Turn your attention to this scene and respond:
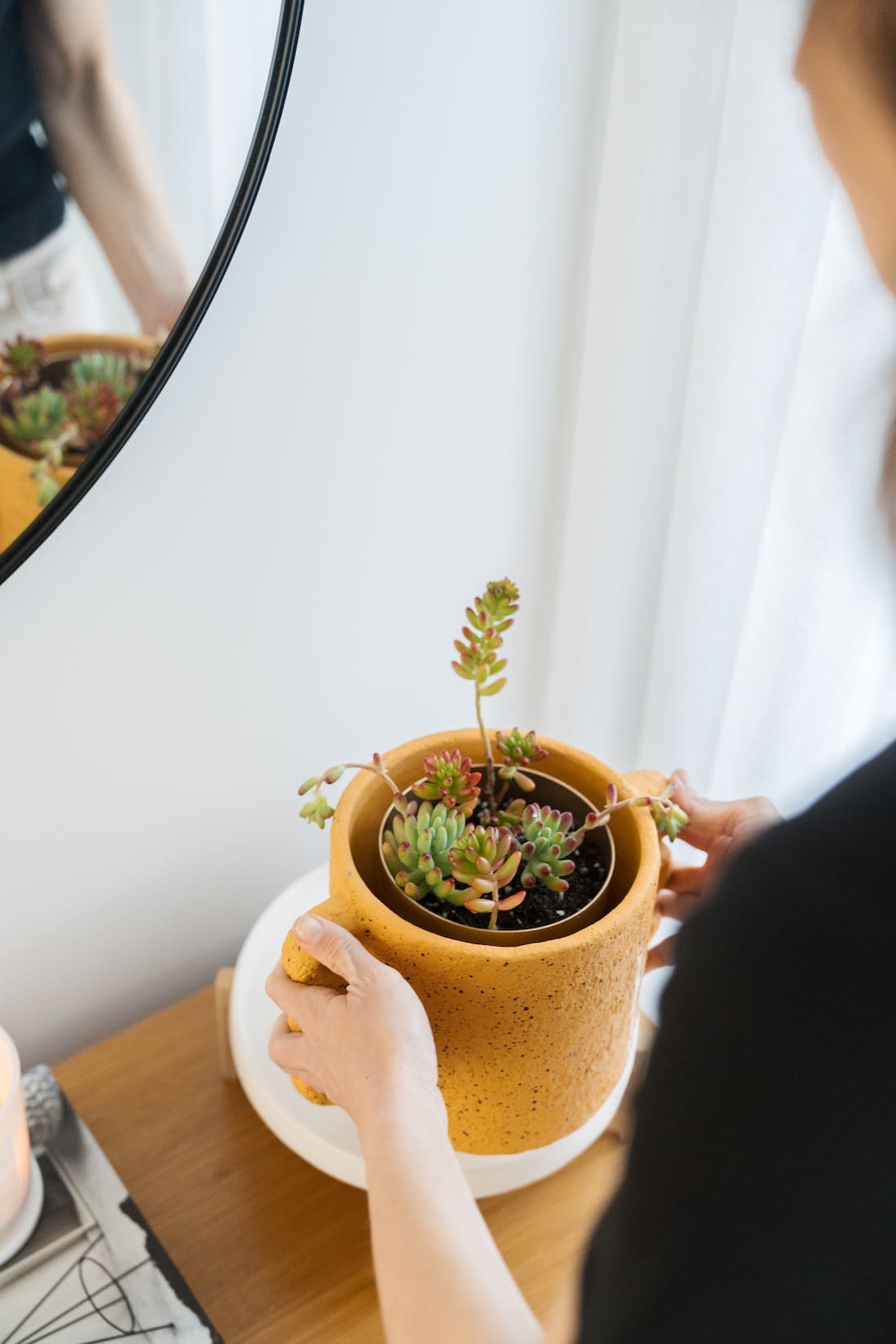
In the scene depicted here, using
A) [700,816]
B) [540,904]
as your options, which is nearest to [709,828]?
[700,816]

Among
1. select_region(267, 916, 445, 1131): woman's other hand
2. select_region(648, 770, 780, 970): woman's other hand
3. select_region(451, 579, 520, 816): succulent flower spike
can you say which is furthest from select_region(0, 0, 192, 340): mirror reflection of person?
select_region(648, 770, 780, 970): woman's other hand

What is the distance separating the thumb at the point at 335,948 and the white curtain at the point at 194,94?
0.35 metres

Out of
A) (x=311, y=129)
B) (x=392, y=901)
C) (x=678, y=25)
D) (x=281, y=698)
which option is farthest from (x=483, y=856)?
(x=678, y=25)

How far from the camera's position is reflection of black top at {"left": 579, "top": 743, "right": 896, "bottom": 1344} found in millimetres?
387

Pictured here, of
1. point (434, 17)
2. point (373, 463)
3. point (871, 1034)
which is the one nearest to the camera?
point (871, 1034)

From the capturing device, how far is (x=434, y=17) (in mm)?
689

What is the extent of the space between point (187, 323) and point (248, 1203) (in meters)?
0.57

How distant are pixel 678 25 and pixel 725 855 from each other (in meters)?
0.57

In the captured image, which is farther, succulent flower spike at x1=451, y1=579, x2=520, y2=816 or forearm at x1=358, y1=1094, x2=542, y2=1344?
succulent flower spike at x1=451, y1=579, x2=520, y2=816

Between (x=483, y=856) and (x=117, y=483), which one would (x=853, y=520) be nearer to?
(x=483, y=856)

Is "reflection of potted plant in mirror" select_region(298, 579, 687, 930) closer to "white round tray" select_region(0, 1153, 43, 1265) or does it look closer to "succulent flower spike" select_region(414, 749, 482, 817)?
"succulent flower spike" select_region(414, 749, 482, 817)

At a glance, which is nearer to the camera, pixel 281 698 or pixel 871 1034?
pixel 871 1034

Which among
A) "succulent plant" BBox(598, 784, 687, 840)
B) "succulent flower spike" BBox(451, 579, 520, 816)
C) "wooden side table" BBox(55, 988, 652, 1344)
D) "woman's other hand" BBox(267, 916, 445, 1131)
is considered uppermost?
"succulent flower spike" BBox(451, 579, 520, 816)

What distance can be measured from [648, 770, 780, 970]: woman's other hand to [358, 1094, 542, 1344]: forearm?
246 mm
